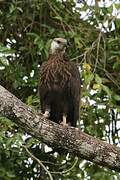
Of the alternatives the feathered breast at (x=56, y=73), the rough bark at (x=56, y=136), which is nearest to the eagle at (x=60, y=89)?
the feathered breast at (x=56, y=73)

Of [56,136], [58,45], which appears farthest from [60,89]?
[56,136]

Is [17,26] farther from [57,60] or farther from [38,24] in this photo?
[57,60]

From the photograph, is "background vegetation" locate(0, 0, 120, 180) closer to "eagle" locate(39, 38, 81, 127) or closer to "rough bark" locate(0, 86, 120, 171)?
"eagle" locate(39, 38, 81, 127)

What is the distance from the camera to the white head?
4.60 meters

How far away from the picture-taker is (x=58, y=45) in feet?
15.2

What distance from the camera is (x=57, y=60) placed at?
174 inches

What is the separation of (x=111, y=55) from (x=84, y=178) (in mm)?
938

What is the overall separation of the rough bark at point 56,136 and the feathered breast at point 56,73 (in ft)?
2.42

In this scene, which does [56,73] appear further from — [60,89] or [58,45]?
[58,45]

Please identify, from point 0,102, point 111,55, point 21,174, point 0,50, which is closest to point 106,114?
point 111,55

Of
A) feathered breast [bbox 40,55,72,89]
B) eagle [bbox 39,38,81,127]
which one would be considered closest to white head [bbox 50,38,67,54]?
eagle [bbox 39,38,81,127]

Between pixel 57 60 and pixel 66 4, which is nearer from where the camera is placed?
pixel 57 60

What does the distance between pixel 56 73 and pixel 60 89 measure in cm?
11

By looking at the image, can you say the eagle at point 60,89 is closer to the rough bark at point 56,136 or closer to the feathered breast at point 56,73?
the feathered breast at point 56,73
